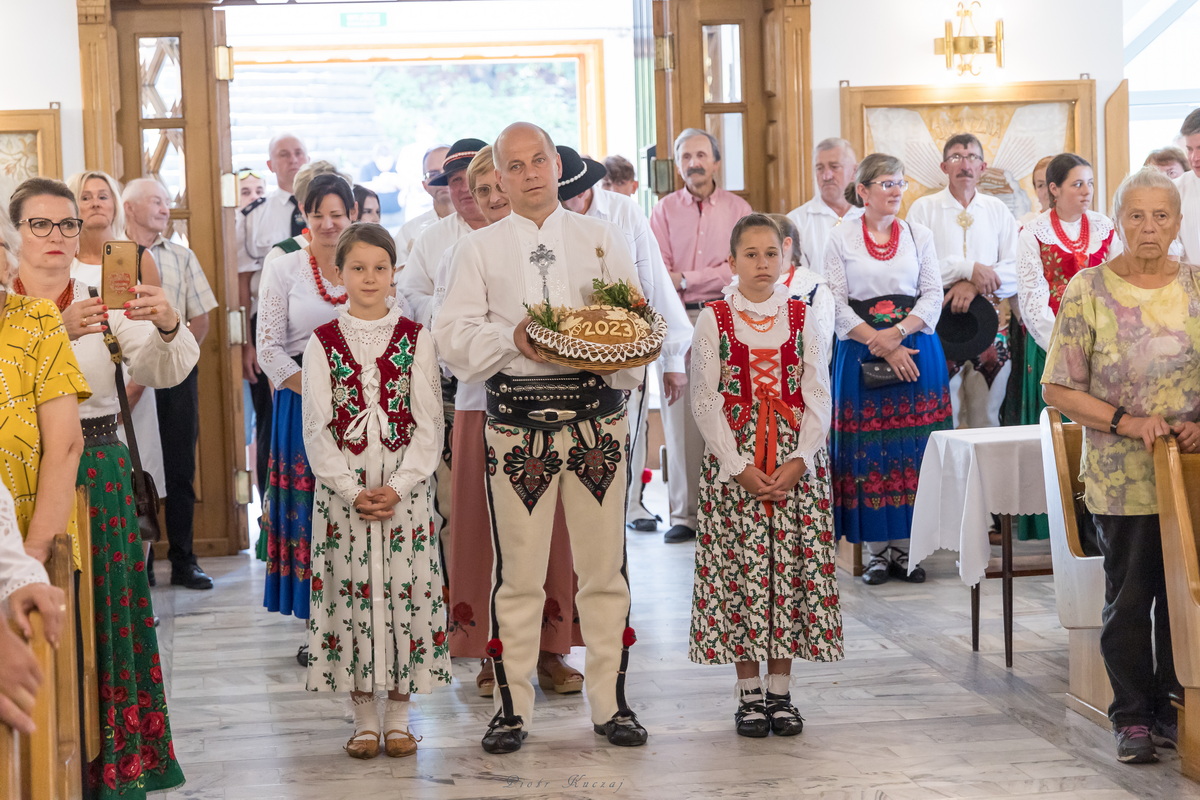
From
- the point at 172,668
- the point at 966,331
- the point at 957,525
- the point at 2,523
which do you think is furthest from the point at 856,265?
the point at 2,523

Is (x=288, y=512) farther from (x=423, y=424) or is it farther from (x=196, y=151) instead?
(x=196, y=151)

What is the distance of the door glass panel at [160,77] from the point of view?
6520 mm

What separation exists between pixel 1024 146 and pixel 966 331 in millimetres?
1404

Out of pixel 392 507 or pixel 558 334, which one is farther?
pixel 392 507

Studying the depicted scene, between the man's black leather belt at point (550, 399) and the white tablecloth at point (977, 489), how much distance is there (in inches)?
59.6

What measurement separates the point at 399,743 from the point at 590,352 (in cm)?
125

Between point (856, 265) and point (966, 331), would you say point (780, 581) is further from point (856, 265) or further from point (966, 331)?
point (966, 331)

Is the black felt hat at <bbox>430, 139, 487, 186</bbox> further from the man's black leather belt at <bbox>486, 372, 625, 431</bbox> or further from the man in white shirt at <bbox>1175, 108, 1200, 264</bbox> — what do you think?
the man in white shirt at <bbox>1175, 108, 1200, 264</bbox>

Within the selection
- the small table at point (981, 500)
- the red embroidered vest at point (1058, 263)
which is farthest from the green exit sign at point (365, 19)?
the small table at point (981, 500)

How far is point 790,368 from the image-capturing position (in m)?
3.77

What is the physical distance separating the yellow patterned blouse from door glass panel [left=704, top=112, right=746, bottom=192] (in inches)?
187

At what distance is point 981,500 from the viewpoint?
4.37 metres

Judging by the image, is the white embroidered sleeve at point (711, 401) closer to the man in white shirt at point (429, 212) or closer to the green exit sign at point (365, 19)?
the man in white shirt at point (429, 212)

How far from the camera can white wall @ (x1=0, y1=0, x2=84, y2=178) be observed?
20.8 feet
